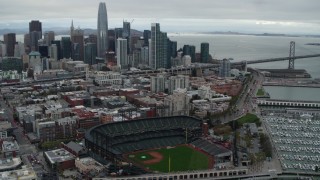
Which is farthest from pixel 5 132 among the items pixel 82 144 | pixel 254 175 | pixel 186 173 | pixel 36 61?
pixel 36 61

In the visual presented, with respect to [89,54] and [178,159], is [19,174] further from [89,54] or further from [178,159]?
[89,54]

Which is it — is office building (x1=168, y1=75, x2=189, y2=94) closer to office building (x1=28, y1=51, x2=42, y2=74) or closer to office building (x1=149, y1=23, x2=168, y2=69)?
office building (x1=149, y1=23, x2=168, y2=69)

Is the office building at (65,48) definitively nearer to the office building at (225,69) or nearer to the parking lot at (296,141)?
the office building at (225,69)

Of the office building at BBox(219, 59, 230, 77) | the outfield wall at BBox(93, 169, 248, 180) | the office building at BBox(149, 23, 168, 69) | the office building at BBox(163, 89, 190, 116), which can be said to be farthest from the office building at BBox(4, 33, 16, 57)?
the outfield wall at BBox(93, 169, 248, 180)

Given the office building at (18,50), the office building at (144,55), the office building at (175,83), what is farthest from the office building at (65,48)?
the office building at (175,83)

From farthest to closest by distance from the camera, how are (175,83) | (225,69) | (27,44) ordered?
(27,44) < (225,69) < (175,83)

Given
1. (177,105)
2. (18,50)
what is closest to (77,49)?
(18,50)
